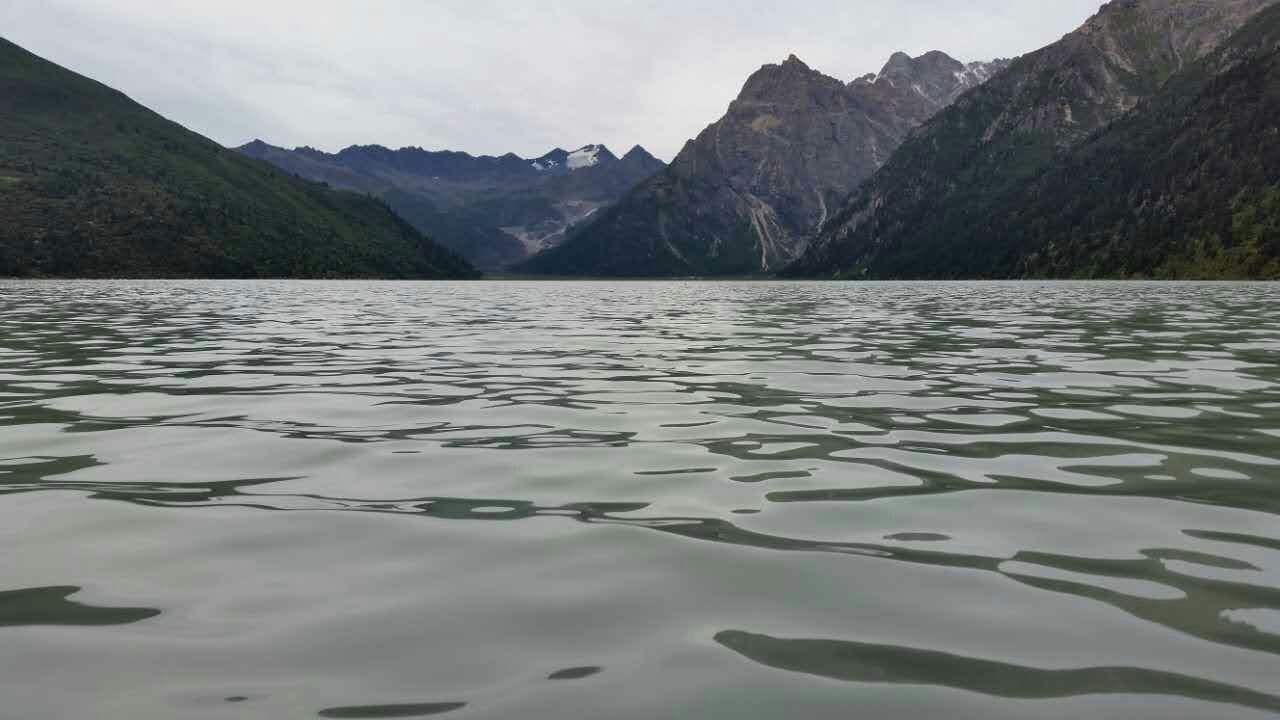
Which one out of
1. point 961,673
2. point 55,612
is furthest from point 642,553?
point 55,612

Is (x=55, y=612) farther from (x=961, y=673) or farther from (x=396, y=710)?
(x=961, y=673)

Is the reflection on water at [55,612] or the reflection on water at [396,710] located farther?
the reflection on water at [55,612]

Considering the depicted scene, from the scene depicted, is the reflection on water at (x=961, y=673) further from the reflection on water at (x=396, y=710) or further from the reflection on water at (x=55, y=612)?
the reflection on water at (x=55, y=612)

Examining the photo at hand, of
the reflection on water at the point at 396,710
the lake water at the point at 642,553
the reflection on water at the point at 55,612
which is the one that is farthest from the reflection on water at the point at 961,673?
the reflection on water at the point at 55,612

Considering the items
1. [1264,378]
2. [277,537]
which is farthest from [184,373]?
[1264,378]

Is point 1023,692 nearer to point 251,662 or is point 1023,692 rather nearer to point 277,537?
point 251,662

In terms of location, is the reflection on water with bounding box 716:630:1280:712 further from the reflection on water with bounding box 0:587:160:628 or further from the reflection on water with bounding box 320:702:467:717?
the reflection on water with bounding box 0:587:160:628

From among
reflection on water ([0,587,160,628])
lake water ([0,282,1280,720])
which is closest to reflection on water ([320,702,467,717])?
lake water ([0,282,1280,720])

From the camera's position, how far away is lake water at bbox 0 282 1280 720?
482 centimetres

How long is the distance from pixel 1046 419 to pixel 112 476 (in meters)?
13.1

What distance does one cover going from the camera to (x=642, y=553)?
735 centimetres

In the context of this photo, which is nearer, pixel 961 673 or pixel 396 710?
pixel 396 710

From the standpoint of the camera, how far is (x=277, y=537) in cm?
786

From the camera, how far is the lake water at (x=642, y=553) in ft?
15.8
